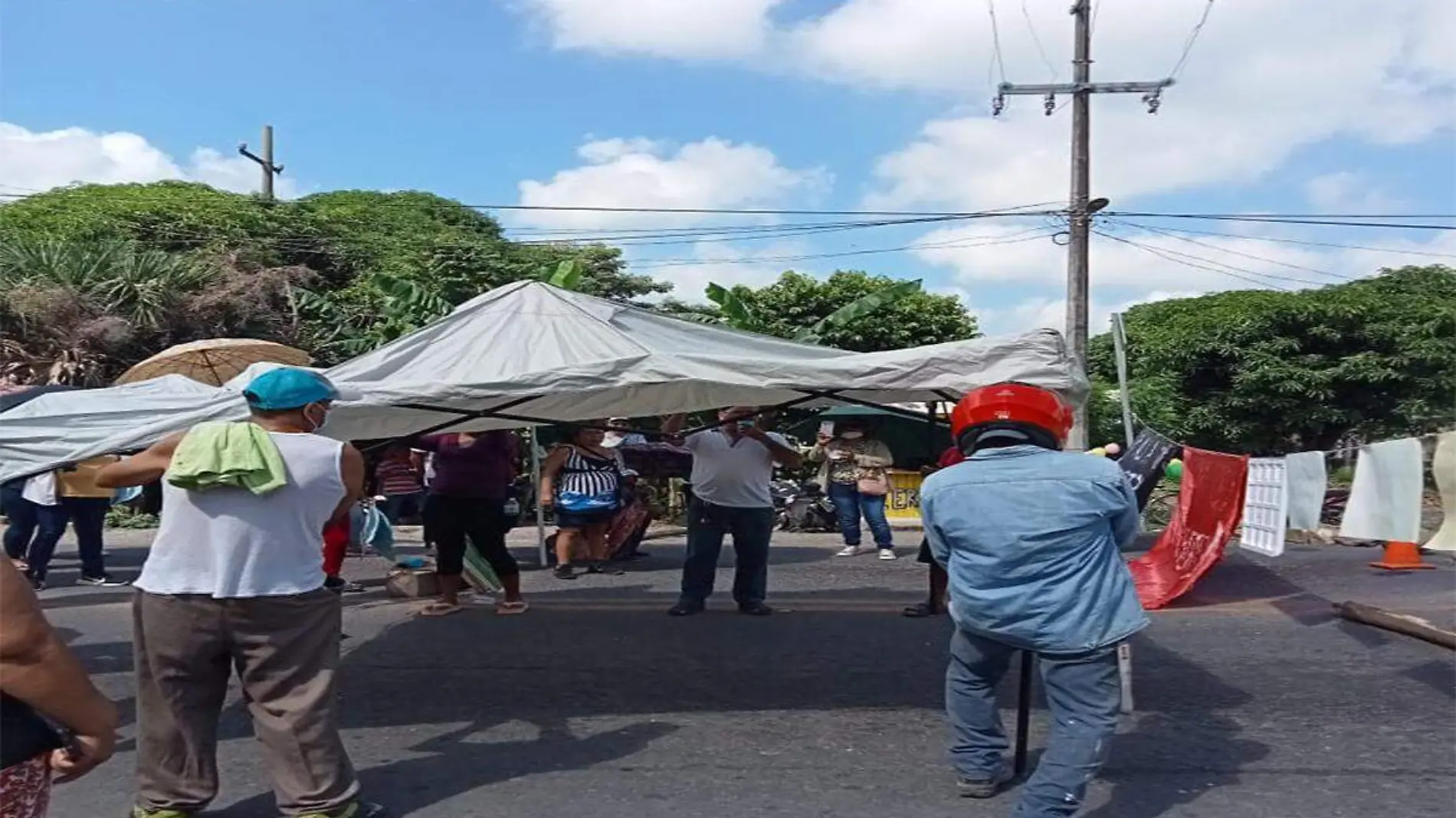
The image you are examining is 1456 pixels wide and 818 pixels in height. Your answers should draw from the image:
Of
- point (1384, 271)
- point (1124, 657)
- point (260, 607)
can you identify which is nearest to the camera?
point (260, 607)

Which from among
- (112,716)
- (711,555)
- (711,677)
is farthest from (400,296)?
(112,716)

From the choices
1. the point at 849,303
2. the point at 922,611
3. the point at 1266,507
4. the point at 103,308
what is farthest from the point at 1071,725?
the point at 849,303

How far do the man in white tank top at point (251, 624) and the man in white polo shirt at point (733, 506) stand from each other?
4.42 m

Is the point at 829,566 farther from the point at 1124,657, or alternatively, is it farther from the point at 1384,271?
the point at 1384,271

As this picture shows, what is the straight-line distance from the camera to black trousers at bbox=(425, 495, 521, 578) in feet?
27.1

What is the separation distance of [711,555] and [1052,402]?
4536mm

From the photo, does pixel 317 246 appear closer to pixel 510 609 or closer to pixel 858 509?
pixel 858 509

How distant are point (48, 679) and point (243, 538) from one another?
175cm

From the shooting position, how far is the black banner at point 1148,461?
409 inches

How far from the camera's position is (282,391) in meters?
4.45

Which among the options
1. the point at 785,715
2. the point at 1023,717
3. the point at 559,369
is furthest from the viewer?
the point at 785,715

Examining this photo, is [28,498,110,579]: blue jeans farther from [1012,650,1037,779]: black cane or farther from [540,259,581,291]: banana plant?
[1012,650,1037,779]: black cane

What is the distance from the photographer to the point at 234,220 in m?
25.5

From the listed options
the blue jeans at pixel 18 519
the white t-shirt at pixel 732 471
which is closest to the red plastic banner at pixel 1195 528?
the white t-shirt at pixel 732 471
